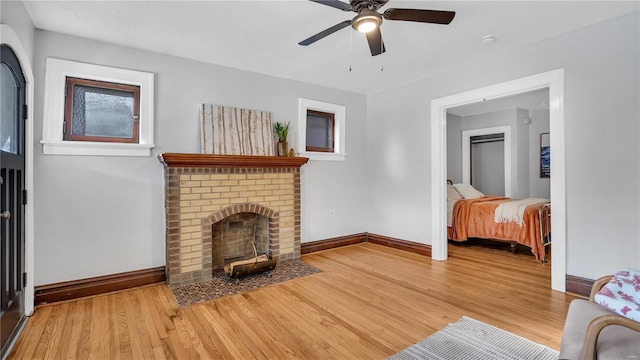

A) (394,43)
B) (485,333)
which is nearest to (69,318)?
(485,333)

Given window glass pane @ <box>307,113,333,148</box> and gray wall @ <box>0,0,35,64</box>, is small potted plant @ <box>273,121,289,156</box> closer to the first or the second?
window glass pane @ <box>307,113,333,148</box>

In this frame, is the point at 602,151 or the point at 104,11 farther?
the point at 602,151

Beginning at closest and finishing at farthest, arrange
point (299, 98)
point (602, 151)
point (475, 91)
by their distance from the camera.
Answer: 1. point (602, 151)
2. point (475, 91)
3. point (299, 98)

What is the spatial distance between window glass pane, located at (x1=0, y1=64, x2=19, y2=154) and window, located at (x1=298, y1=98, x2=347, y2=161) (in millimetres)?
2861

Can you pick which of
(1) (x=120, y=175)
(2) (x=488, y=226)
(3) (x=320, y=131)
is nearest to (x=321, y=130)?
(3) (x=320, y=131)

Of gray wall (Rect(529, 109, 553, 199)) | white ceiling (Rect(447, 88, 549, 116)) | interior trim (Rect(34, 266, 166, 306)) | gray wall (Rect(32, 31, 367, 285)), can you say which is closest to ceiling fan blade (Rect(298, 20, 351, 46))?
gray wall (Rect(32, 31, 367, 285))

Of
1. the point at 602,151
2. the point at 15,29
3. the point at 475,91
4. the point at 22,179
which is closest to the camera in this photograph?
the point at 15,29

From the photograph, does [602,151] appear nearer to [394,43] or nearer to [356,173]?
[394,43]

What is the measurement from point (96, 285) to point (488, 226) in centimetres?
501

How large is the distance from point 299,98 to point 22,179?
3064mm

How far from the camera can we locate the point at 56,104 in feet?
9.16

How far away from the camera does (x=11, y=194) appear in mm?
2119

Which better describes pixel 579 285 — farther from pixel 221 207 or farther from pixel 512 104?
pixel 512 104

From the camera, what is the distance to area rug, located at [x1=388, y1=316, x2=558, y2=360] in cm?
190
